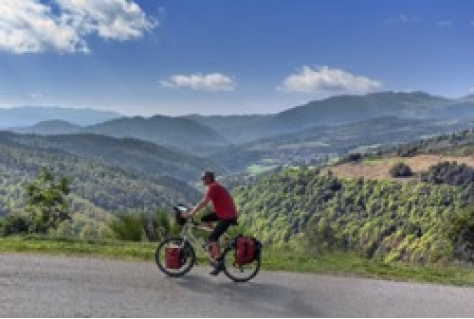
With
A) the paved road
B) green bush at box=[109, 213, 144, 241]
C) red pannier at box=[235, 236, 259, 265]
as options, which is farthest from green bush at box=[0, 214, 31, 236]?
red pannier at box=[235, 236, 259, 265]

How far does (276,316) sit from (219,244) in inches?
120

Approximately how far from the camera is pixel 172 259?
11.9 m

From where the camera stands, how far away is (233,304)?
32.6ft

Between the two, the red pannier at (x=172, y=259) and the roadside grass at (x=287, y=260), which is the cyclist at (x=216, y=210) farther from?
the roadside grass at (x=287, y=260)

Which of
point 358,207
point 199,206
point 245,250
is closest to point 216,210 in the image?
point 199,206

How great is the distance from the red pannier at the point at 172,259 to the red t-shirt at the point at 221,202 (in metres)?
1.12

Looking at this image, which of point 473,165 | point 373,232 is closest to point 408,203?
point 373,232

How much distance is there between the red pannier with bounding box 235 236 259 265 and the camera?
466 inches

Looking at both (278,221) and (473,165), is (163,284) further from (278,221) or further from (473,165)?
(473,165)

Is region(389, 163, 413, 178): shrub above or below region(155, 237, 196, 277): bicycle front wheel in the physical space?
above

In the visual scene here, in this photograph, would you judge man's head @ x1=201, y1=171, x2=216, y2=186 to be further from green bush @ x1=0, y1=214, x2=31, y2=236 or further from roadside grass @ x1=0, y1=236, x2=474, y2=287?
green bush @ x1=0, y1=214, x2=31, y2=236

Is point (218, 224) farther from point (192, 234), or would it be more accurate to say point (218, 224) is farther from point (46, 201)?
point (46, 201)

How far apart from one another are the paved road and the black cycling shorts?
777 mm

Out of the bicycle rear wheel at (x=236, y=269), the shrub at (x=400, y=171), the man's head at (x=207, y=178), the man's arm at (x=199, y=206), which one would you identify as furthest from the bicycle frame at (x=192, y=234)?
the shrub at (x=400, y=171)
